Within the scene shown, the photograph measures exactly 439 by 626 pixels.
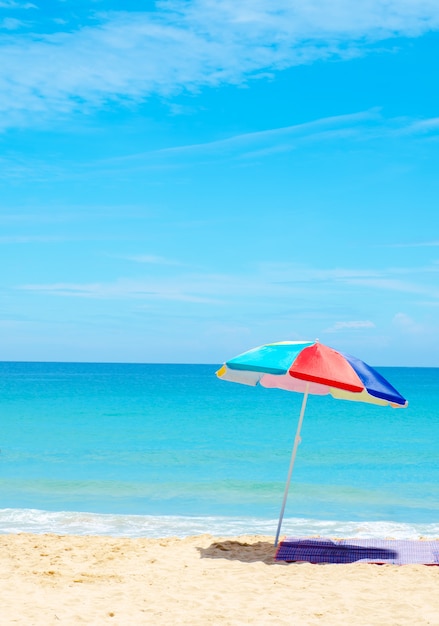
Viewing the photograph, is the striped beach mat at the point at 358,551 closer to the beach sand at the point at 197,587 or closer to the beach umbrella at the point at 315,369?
the beach sand at the point at 197,587

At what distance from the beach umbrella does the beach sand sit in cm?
187

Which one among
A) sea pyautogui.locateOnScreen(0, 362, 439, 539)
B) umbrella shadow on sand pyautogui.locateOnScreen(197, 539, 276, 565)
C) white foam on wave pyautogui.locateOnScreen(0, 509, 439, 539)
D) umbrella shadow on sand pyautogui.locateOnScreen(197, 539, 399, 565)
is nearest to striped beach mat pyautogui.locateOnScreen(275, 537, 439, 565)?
umbrella shadow on sand pyautogui.locateOnScreen(197, 539, 399, 565)

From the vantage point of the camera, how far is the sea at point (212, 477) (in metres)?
11.8

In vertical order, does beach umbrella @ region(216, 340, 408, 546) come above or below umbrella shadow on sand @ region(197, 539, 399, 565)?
above

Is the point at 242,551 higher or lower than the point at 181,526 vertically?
higher

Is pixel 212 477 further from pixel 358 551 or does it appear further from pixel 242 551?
pixel 358 551

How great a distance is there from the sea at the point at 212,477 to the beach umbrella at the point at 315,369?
3749mm

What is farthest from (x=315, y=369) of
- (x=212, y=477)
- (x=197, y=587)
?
(x=212, y=477)

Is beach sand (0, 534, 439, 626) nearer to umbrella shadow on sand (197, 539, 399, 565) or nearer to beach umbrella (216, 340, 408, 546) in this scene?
umbrella shadow on sand (197, 539, 399, 565)

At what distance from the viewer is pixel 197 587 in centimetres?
700

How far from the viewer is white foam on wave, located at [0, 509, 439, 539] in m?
10.9

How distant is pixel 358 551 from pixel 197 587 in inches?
101

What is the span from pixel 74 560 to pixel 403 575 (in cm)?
362

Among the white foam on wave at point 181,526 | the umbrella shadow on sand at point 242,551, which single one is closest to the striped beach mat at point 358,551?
the umbrella shadow on sand at point 242,551
